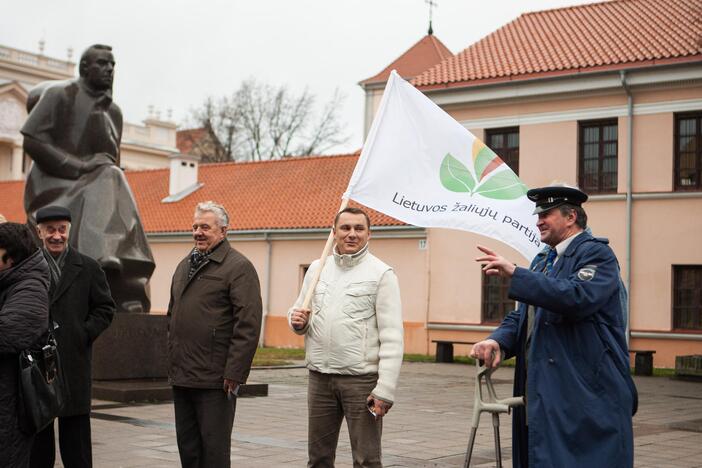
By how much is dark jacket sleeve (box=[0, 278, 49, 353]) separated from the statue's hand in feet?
23.8

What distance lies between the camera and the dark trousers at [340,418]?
557 centimetres

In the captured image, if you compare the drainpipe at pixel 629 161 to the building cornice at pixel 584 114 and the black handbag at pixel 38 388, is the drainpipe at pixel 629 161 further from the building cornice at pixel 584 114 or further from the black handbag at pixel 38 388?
the black handbag at pixel 38 388

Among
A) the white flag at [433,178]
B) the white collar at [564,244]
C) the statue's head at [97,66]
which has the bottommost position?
the white collar at [564,244]

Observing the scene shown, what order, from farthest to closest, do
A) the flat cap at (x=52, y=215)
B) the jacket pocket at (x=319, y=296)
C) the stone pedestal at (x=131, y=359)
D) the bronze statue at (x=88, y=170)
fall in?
the bronze statue at (x=88, y=170)
the stone pedestal at (x=131, y=359)
the flat cap at (x=52, y=215)
the jacket pocket at (x=319, y=296)

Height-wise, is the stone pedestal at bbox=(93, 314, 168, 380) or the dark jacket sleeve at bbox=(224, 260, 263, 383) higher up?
the dark jacket sleeve at bbox=(224, 260, 263, 383)

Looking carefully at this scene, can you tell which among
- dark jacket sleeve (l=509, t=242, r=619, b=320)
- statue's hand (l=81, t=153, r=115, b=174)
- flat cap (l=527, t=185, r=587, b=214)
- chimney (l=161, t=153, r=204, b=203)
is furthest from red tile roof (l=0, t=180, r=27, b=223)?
dark jacket sleeve (l=509, t=242, r=619, b=320)

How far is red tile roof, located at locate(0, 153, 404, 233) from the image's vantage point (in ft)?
106

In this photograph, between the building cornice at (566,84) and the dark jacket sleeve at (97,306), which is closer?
the dark jacket sleeve at (97,306)

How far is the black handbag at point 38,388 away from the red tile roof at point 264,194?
944 inches

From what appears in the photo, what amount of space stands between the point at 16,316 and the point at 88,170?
7506 millimetres

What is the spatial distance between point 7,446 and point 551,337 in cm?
272

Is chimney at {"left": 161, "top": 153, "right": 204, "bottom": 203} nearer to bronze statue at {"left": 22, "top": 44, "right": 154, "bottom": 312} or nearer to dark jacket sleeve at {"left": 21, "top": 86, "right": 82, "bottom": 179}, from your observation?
bronze statue at {"left": 22, "top": 44, "right": 154, "bottom": 312}

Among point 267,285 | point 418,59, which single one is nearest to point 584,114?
point 267,285

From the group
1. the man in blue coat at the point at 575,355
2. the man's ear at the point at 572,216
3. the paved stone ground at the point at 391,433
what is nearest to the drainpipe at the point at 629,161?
the paved stone ground at the point at 391,433
